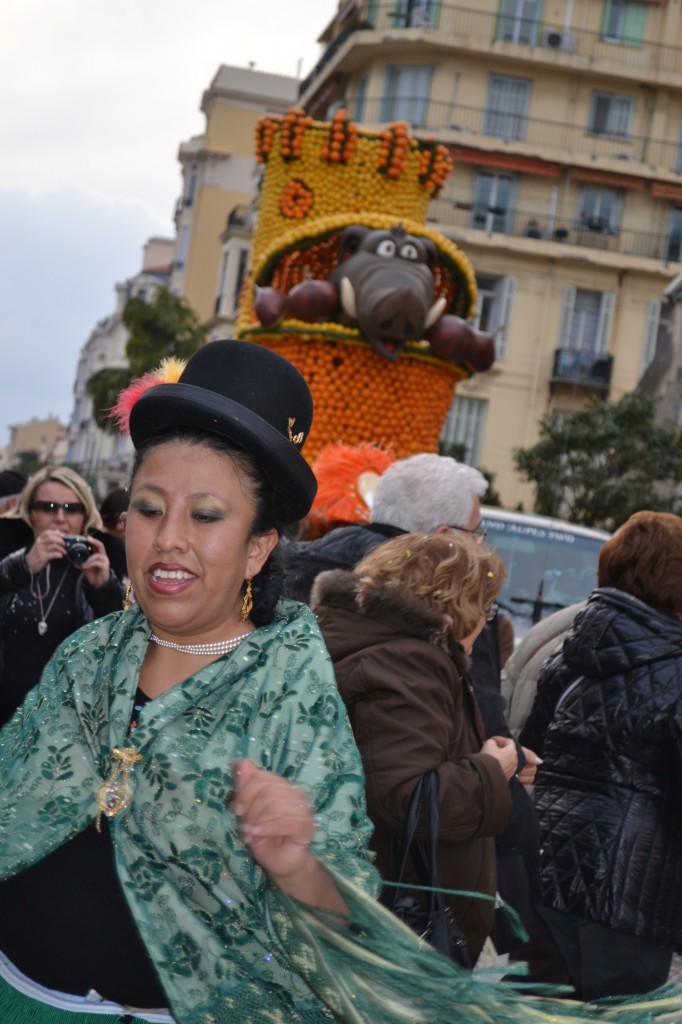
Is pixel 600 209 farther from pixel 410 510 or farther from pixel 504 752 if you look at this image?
pixel 504 752

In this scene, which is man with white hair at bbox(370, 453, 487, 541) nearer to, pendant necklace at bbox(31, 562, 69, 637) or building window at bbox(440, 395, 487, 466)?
pendant necklace at bbox(31, 562, 69, 637)

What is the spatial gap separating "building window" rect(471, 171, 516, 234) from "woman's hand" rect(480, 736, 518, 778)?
2910cm

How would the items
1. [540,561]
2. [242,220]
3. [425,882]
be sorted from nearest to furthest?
[425,882]
[540,561]
[242,220]

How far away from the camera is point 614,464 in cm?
2255

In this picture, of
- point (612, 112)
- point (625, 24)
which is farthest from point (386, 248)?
point (625, 24)

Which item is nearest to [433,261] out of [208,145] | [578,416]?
[578,416]

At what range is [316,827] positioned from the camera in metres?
2.08

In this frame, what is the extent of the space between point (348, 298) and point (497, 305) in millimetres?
22187

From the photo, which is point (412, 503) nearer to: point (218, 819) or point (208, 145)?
point (218, 819)

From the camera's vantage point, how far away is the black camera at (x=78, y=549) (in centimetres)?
534

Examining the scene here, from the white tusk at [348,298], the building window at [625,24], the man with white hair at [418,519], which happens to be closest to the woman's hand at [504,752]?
the man with white hair at [418,519]

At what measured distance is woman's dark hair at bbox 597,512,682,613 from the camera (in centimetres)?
420

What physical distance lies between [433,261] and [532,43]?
77.8 ft

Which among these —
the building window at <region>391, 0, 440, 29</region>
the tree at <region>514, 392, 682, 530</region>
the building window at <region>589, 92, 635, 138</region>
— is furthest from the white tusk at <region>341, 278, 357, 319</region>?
the building window at <region>589, 92, 635, 138</region>
